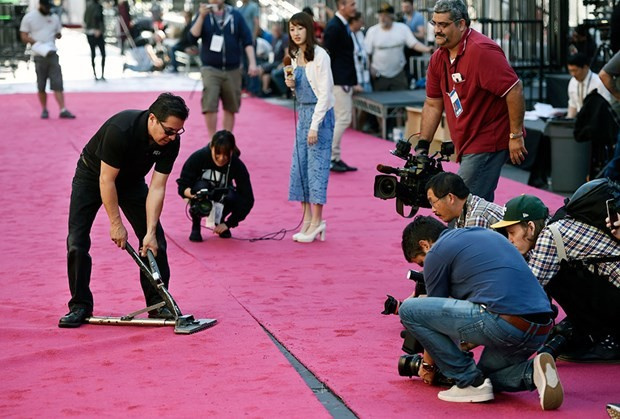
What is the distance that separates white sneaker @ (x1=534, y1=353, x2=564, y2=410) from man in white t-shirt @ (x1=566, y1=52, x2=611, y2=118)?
→ 22.1 feet

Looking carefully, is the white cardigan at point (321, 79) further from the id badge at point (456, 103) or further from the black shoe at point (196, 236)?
the id badge at point (456, 103)

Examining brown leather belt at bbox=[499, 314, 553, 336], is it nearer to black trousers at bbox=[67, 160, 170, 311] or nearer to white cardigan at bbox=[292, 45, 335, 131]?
black trousers at bbox=[67, 160, 170, 311]

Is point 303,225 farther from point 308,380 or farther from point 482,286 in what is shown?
point 482,286

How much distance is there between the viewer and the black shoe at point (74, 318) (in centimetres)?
704


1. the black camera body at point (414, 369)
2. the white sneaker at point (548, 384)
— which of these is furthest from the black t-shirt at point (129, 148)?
the white sneaker at point (548, 384)

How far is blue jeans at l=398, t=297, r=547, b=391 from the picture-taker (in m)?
5.36

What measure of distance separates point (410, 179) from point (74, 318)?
2.09 m

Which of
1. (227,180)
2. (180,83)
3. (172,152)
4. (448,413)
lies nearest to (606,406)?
(448,413)

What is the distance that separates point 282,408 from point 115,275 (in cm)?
330

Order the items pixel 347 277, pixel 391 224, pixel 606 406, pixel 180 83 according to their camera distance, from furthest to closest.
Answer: pixel 180 83, pixel 391 224, pixel 347 277, pixel 606 406

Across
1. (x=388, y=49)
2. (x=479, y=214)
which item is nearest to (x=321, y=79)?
(x=479, y=214)

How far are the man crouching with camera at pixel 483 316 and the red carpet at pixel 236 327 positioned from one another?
11cm

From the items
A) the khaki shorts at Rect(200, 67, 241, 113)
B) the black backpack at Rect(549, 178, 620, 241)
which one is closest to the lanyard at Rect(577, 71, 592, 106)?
the khaki shorts at Rect(200, 67, 241, 113)

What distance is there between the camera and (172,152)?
22.6ft
